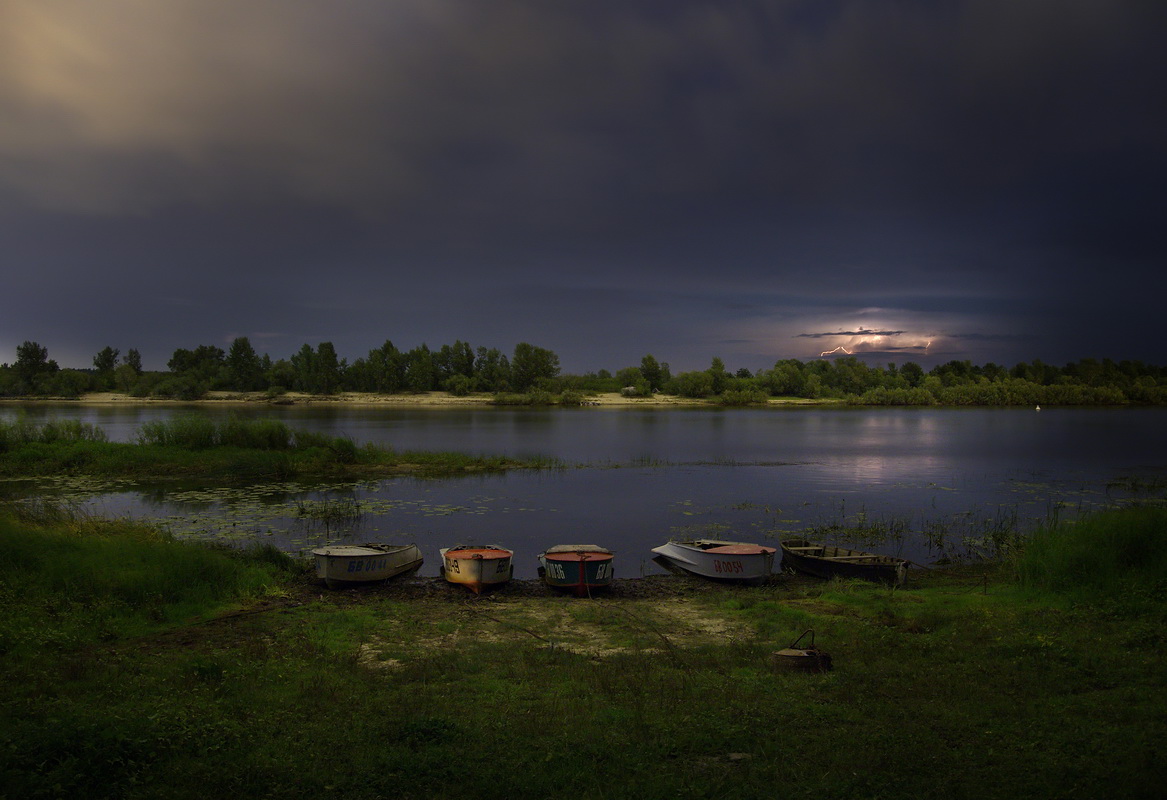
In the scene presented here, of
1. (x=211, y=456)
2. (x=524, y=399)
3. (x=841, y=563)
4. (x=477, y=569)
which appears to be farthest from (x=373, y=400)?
(x=841, y=563)

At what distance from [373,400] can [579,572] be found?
15539 cm

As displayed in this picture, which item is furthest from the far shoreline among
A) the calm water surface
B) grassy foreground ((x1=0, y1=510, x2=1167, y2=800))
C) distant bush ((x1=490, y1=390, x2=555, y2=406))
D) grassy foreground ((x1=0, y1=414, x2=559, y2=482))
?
grassy foreground ((x1=0, y1=510, x2=1167, y2=800))

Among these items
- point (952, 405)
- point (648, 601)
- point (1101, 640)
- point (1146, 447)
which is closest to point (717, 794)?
point (1101, 640)

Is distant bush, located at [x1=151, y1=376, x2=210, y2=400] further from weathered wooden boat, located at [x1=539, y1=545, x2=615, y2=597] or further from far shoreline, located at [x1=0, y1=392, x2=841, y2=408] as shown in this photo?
weathered wooden boat, located at [x1=539, y1=545, x2=615, y2=597]

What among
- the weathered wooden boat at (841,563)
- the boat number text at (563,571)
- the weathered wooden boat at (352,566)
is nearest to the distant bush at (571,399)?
the weathered wooden boat at (841,563)

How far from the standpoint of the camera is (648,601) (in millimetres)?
16594

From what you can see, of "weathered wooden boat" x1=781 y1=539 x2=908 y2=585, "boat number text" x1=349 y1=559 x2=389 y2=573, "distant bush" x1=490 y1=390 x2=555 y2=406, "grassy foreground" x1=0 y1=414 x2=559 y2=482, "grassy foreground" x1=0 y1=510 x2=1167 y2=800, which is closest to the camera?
"grassy foreground" x1=0 y1=510 x2=1167 y2=800

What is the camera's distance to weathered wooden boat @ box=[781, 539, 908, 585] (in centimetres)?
1800

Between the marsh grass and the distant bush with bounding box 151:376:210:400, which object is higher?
the distant bush with bounding box 151:376:210:400

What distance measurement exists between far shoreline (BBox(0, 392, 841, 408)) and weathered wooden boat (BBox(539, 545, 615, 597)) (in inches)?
5383

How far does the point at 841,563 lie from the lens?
18.6m

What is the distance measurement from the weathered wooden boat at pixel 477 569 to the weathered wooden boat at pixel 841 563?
8357 millimetres

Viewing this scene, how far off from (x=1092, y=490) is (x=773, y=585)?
27.2 meters

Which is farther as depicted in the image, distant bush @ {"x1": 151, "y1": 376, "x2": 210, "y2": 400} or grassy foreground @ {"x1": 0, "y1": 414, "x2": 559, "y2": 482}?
distant bush @ {"x1": 151, "y1": 376, "x2": 210, "y2": 400}
